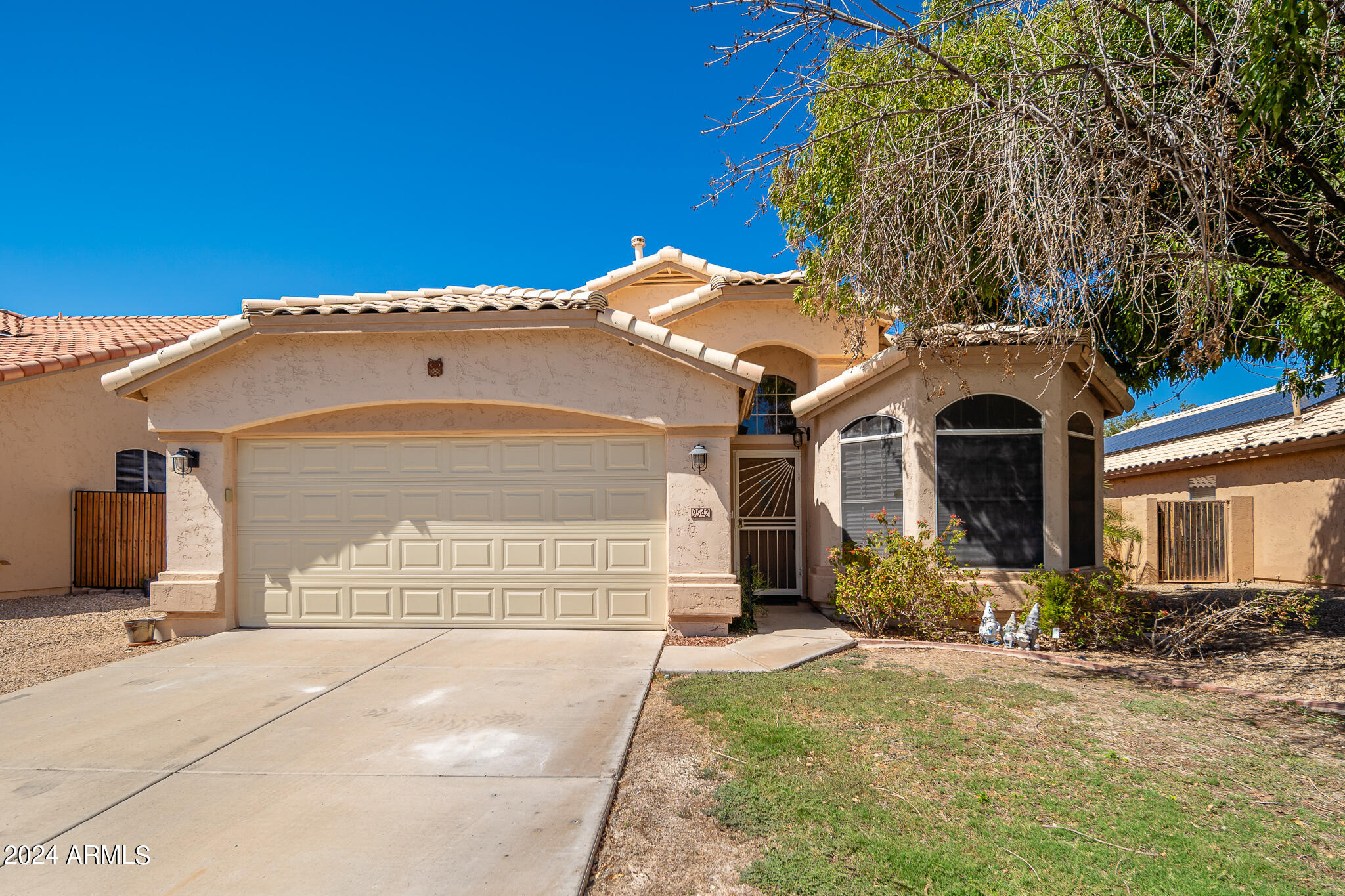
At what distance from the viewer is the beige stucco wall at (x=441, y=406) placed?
8.38 metres

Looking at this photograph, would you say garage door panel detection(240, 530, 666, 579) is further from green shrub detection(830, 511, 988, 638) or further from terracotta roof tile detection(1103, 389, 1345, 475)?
terracotta roof tile detection(1103, 389, 1345, 475)

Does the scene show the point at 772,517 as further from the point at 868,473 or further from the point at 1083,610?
the point at 1083,610

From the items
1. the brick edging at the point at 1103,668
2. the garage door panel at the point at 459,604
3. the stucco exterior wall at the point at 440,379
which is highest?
the stucco exterior wall at the point at 440,379

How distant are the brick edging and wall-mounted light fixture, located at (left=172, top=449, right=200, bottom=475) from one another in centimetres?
848

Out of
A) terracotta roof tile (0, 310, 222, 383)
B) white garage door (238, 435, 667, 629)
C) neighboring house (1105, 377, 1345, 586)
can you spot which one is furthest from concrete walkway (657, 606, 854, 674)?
terracotta roof tile (0, 310, 222, 383)

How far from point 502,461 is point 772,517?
4610 mm

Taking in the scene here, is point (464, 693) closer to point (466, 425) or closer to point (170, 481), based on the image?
point (466, 425)

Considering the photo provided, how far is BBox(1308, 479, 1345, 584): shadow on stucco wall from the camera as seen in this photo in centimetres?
1241

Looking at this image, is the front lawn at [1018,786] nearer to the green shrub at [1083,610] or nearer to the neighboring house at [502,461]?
the green shrub at [1083,610]

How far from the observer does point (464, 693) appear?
6176 mm

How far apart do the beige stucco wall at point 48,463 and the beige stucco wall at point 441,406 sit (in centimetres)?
579

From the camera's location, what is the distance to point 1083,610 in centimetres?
815

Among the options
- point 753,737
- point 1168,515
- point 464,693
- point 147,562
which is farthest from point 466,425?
point 1168,515

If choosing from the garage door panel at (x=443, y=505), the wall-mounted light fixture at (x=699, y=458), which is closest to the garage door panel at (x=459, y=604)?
the garage door panel at (x=443, y=505)
